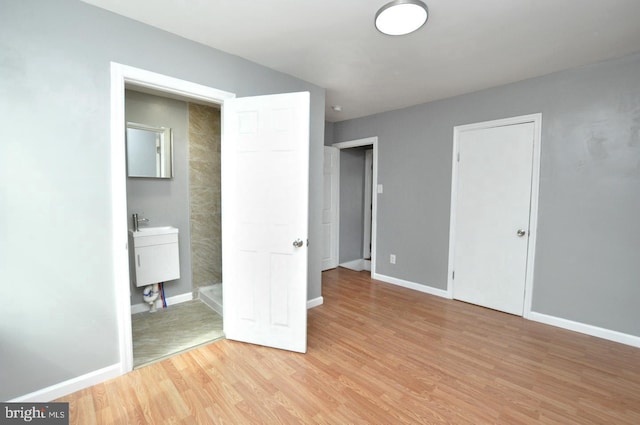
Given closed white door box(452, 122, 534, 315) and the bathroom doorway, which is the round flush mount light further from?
the bathroom doorway

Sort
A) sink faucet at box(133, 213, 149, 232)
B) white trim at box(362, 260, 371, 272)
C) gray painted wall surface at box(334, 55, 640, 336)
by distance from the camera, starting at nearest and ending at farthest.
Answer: gray painted wall surface at box(334, 55, 640, 336) < sink faucet at box(133, 213, 149, 232) < white trim at box(362, 260, 371, 272)

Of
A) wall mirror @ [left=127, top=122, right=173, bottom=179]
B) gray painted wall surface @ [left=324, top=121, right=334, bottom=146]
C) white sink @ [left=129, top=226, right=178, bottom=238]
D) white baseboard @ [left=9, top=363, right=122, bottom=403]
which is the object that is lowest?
white baseboard @ [left=9, top=363, right=122, bottom=403]

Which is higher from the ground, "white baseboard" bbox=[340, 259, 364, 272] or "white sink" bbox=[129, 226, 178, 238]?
"white sink" bbox=[129, 226, 178, 238]

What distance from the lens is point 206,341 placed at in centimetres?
242

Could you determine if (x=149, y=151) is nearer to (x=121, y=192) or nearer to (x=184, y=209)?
(x=184, y=209)

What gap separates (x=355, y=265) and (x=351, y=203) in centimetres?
116

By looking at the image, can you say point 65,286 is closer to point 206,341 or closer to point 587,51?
point 206,341

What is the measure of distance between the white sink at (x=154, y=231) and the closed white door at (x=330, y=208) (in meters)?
2.32

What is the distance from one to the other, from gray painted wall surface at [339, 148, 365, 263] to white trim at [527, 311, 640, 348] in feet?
9.08

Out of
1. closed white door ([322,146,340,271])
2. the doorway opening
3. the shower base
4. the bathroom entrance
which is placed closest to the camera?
the bathroom entrance

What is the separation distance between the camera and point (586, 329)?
2.62 m

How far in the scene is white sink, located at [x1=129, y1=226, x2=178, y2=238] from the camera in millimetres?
2821

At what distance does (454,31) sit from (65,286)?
3.18 m
